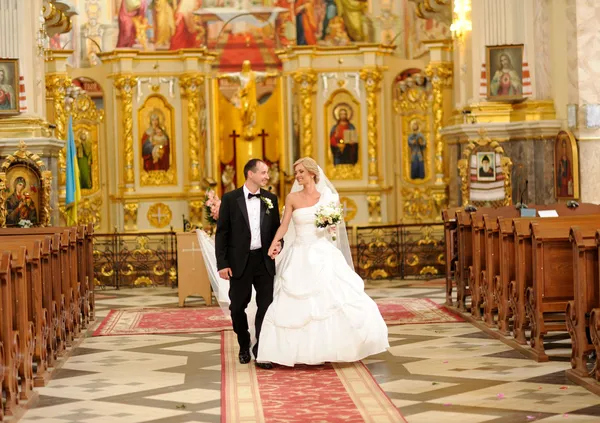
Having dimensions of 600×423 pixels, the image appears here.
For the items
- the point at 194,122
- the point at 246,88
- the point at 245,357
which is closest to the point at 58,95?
Answer: the point at 194,122

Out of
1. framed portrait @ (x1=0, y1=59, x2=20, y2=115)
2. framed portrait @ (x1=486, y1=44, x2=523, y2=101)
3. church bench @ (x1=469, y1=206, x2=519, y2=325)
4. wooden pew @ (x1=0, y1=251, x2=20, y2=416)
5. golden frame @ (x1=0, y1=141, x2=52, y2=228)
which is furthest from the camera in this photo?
framed portrait @ (x1=486, y1=44, x2=523, y2=101)

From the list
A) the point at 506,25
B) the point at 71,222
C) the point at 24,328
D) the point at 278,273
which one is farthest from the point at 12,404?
the point at 506,25

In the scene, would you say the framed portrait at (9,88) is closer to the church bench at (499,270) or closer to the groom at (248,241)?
the church bench at (499,270)

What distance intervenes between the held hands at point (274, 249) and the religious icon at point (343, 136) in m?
12.6

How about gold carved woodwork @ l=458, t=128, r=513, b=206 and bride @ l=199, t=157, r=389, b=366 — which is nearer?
bride @ l=199, t=157, r=389, b=366

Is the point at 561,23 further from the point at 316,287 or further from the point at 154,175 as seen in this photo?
the point at 316,287

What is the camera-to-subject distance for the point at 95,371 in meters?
9.96

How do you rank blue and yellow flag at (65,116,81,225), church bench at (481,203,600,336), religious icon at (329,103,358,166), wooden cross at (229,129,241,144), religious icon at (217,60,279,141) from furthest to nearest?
1. wooden cross at (229,129,241,144)
2. religious icon at (217,60,279,141)
3. religious icon at (329,103,358,166)
4. blue and yellow flag at (65,116,81,225)
5. church bench at (481,203,600,336)

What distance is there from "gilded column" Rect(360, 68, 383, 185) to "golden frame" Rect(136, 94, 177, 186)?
12.2ft

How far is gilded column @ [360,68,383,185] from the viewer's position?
21938 millimetres

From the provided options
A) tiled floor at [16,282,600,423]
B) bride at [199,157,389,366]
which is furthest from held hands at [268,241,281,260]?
tiled floor at [16,282,600,423]

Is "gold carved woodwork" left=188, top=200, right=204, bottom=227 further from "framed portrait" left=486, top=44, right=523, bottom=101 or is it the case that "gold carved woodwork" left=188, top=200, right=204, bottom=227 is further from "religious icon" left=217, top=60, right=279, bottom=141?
"framed portrait" left=486, top=44, right=523, bottom=101

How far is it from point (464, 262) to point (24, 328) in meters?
6.56

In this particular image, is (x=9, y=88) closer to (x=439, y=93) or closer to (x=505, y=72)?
(x=505, y=72)
